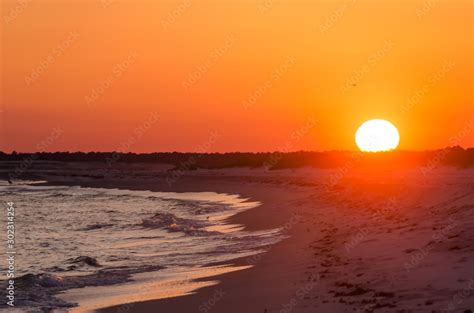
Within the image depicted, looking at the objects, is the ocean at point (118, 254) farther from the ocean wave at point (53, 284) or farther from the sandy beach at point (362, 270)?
the sandy beach at point (362, 270)

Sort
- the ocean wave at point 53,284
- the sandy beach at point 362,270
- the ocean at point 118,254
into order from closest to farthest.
→ the sandy beach at point 362,270 < the ocean wave at point 53,284 < the ocean at point 118,254

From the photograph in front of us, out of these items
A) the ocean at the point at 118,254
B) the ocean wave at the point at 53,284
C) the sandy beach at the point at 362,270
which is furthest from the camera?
the ocean at the point at 118,254

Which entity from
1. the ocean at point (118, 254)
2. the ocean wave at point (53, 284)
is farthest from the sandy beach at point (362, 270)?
the ocean wave at point (53, 284)

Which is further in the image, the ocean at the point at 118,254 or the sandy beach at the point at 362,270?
the ocean at the point at 118,254

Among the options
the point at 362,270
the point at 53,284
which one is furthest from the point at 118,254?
the point at 362,270

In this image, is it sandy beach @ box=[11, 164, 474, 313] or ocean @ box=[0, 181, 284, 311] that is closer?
sandy beach @ box=[11, 164, 474, 313]

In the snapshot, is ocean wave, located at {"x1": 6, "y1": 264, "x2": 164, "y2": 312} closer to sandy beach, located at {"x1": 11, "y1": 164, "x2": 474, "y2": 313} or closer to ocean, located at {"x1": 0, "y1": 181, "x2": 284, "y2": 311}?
ocean, located at {"x1": 0, "y1": 181, "x2": 284, "y2": 311}

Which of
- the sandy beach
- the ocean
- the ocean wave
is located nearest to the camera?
the sandy beach

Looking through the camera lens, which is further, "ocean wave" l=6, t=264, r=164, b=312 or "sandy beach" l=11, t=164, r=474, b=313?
"ocean wave" l=6, t=264, r=164, b=312

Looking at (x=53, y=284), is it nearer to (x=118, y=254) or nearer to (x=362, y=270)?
(x=118, y=254)

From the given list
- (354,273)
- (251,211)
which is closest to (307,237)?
(354,273)

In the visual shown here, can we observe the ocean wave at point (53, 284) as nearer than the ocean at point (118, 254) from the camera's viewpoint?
Yes

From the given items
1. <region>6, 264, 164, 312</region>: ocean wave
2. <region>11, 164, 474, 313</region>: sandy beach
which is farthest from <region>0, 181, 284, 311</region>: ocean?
<region>11, 164, 474, 313</region>: sandy beach

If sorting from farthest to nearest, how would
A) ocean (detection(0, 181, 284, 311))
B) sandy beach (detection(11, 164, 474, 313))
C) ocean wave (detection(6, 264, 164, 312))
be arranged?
ocean (detection(0, 181, 284, 311))
ocean wave (detection(6, 264, 164, 312))
sandy beach (detection(11, 164, 474, 313))
